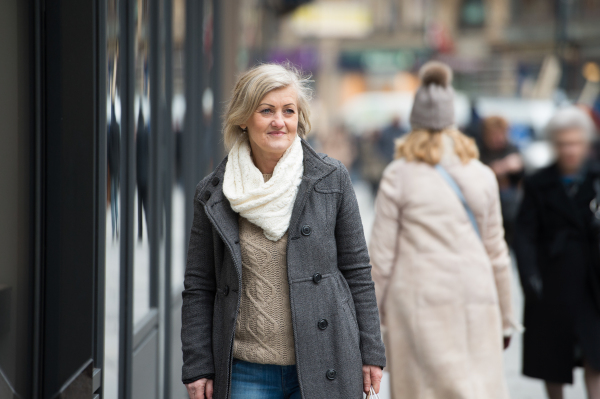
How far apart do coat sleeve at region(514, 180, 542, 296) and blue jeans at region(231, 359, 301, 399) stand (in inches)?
88.1

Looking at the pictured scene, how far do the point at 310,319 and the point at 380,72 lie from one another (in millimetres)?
43253

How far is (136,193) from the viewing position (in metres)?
3.79

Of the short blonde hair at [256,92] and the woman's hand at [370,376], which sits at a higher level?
the short blonde hair at [256,92]

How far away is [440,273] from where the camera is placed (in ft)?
13.1

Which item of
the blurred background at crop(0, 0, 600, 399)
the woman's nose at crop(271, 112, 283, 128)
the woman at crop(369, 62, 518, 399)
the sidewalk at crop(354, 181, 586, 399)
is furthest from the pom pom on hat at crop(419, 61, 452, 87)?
the sidewalk at crop(354, 181, 586, 399)

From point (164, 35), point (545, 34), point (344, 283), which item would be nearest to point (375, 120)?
point (545, 34)

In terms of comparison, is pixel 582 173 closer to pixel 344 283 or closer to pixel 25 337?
pixel 344 283

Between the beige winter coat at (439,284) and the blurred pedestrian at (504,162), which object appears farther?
the blurred pedestrian at (504,162)

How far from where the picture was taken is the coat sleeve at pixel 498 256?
4.08 m

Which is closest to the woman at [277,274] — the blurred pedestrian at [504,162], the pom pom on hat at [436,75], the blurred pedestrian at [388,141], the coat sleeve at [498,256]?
the coat sleeve at [498,256]

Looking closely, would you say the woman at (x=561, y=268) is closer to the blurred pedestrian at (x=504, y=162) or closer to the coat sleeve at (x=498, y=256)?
the coat sleeve at (x=498, y=256)

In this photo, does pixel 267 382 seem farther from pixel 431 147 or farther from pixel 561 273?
pixel 561 273

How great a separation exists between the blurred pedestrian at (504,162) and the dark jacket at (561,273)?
4.03 m

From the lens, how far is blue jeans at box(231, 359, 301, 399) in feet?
8.48
